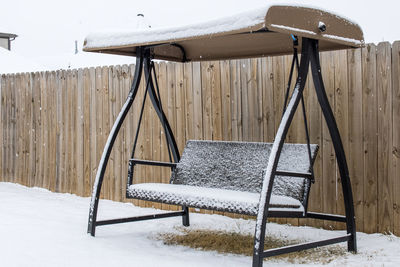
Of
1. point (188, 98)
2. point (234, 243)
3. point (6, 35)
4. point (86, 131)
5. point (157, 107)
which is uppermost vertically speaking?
point (6, 35)

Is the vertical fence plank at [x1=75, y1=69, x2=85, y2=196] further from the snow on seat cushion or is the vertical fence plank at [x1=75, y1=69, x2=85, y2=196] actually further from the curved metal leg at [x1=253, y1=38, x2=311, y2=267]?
the curved metal leg at [x1=253, y1=38, x2=311, y2=267]

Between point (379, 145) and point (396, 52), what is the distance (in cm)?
80

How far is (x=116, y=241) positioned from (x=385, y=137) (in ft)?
8.02

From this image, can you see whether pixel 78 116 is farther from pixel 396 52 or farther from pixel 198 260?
pixel 396 52

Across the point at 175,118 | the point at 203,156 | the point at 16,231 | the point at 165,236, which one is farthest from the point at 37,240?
the point at 175,118

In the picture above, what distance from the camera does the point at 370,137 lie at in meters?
Answer: 4.74

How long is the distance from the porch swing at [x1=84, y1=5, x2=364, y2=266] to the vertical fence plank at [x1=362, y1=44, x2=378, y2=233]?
452mm

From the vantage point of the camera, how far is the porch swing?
3.53 m

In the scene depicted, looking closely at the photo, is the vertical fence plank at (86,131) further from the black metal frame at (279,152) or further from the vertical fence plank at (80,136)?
the black metal frame at (279,152)

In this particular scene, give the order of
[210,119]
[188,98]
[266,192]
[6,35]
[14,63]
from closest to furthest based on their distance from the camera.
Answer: [266,192] → [210,119] → [188,98] → [14,63] → [6,35]

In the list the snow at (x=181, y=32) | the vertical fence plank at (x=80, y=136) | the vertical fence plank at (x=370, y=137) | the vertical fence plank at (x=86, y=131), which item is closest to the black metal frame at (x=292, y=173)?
the snow at (x=181, y=32)

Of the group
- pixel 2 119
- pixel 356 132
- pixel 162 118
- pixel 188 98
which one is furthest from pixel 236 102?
pixel 2 119

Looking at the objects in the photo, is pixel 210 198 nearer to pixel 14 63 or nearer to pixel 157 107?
pixel 157 107

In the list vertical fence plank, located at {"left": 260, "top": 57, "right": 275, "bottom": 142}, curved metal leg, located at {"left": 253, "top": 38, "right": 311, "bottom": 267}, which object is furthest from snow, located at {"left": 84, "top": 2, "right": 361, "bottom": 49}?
vertical fence plank, located at {"left": 260, "top": 57, "right": 275, "bottom": 142}
